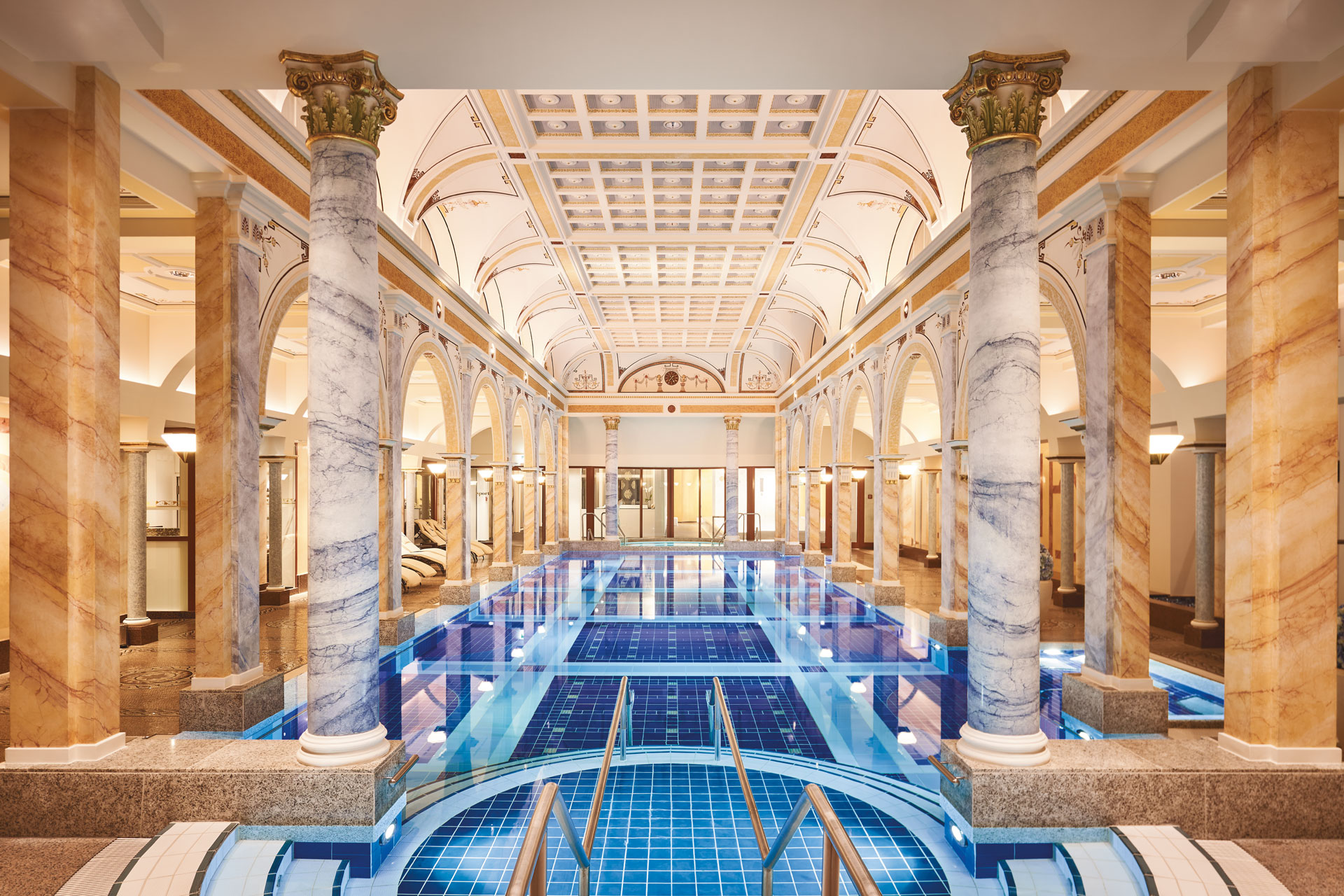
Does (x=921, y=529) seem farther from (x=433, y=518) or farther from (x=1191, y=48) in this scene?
(x=1191, y=48)

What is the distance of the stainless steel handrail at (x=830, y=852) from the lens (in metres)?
2.34

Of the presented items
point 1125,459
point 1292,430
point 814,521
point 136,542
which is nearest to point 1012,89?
point 1292,430

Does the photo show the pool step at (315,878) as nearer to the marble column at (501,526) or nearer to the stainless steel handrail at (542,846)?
the stainless steel handrail at (542,846)

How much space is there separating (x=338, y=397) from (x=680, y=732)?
394cm

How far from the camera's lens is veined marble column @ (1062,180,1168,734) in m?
5.89

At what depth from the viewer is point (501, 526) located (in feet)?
53.4

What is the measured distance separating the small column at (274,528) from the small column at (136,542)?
117 inches

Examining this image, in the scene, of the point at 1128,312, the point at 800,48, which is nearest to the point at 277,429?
the point at 800,48

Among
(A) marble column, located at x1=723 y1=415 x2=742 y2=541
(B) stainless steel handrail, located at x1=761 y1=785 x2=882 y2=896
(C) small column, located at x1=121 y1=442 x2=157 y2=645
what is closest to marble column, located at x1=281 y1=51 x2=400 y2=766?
(B) stainless steel handrail, located at x1=761 y1=785 x2=882 y2=896

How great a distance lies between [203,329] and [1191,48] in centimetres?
722

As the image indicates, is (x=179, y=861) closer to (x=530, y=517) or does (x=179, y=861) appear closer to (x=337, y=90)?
(x=337, y=90)

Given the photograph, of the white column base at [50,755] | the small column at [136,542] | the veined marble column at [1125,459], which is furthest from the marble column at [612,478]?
the white column base at [50,755]

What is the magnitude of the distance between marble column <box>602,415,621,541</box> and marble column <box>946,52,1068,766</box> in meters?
20.2

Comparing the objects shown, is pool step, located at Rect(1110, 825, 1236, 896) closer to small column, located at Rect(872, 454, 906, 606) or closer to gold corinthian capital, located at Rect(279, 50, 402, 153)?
gold corinthian capital, located at Rect(279, 50, 402, 153)
